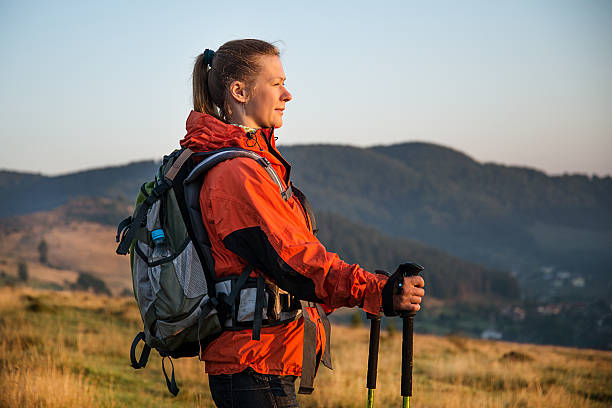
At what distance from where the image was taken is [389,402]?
7406 mm

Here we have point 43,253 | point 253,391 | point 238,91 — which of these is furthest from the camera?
point 43,253

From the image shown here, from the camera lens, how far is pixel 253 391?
1.97m

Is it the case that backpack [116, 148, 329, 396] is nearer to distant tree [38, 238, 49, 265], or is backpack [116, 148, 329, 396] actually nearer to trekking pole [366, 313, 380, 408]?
→ trekking pole [366, 313, 380, 408]

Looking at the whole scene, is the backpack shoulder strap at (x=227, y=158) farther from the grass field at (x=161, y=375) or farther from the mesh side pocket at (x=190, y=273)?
the grass field at (x=161, y=375)

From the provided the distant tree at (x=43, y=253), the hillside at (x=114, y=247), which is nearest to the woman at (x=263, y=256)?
the hillside at (x=114, y=247)

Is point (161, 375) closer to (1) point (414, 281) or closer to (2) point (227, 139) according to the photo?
(2) point (227, 139)

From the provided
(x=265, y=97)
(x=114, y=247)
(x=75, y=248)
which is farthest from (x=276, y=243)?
(x=75, y=248)

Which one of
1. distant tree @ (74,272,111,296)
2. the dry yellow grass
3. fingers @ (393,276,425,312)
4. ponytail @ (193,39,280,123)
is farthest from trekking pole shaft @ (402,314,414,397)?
the dry yellow grass

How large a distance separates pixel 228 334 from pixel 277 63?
3.46 feet

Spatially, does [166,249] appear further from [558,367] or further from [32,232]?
[32,232]

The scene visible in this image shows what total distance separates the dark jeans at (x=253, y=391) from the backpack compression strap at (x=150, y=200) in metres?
0.59

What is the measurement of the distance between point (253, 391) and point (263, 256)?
48 centimetres

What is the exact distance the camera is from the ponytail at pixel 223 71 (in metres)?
2.21

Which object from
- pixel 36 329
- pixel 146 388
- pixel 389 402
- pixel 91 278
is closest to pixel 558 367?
pixel 389 402
